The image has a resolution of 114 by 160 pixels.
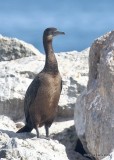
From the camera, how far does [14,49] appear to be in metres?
15.2

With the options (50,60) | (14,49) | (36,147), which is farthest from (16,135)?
(14,49)

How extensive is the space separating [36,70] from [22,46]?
122cm

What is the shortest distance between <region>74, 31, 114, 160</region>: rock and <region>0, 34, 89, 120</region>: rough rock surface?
174 cm

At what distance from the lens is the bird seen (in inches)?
486

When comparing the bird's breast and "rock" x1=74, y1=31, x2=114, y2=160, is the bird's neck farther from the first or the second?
"rock" x1=74, y1=31, x2=114, y2=160

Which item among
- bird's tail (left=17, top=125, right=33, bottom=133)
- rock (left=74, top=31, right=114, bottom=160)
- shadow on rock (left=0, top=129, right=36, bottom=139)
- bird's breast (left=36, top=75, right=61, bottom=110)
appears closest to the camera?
rock (left=74, top=31, right=114, bottom=160)

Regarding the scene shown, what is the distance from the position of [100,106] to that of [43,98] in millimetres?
2219

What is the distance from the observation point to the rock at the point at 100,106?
33.3 ft

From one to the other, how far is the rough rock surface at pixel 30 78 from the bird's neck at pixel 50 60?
1.91 ft

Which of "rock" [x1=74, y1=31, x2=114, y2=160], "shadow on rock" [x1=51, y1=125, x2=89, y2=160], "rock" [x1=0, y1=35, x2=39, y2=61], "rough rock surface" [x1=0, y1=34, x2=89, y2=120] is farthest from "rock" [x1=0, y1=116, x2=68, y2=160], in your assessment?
"rock" [x1=0, y1=35, x2=39, y2=61]

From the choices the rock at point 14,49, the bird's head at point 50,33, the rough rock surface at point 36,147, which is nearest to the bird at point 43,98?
the rough rock surface at point 36,147

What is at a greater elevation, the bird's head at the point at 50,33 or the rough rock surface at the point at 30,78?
the bird's head at the point at 50,33

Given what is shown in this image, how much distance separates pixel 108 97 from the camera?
404 inches

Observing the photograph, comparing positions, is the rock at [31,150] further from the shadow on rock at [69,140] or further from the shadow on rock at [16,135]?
the shadow on rock at [69,140]
